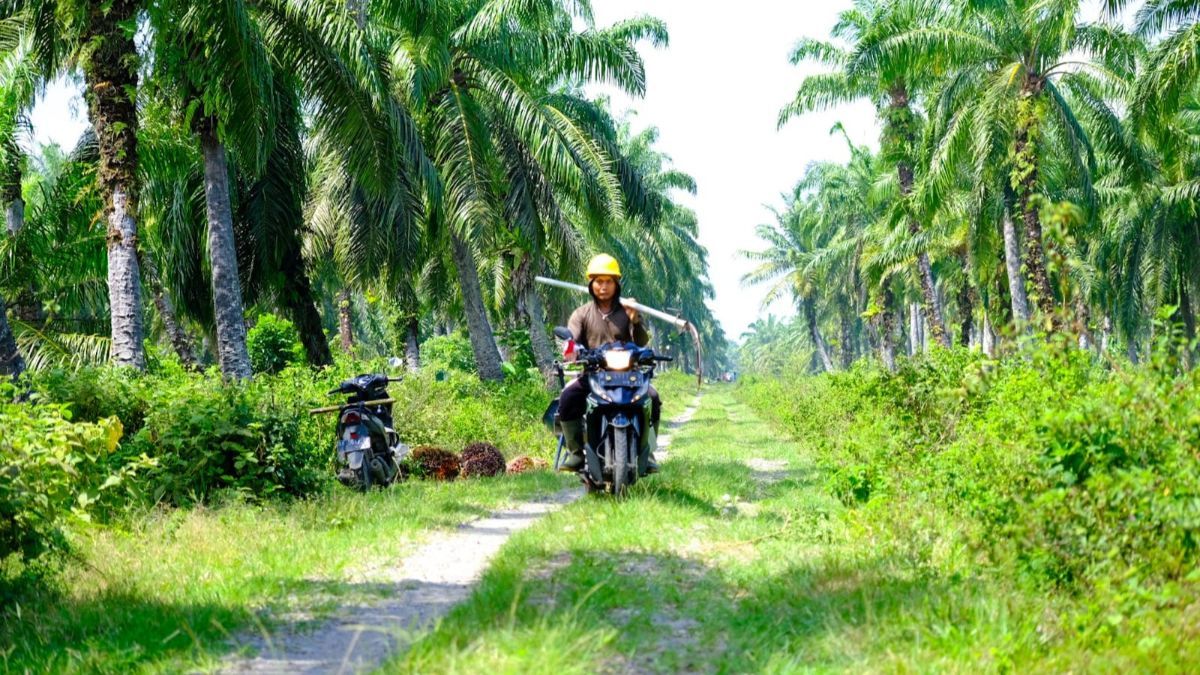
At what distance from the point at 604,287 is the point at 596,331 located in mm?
361

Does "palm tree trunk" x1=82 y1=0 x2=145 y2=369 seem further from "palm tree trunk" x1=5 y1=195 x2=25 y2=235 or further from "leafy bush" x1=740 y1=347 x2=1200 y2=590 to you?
"palm tree trunk" x1=5 y1=195 x2=25 y2=235

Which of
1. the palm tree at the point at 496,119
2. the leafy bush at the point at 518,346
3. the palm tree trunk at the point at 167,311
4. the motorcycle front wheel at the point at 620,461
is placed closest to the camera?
the motorcycle front wheel at the point at 620,461

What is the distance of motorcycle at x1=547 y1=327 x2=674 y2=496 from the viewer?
8062 millimetres

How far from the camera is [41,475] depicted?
5797 millimetres

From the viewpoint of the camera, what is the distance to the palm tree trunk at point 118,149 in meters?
10.8

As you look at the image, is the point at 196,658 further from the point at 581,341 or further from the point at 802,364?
the point at 802,364

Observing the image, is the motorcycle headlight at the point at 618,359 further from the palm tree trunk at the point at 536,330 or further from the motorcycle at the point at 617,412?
the palm tree trunk at the point at 536,330

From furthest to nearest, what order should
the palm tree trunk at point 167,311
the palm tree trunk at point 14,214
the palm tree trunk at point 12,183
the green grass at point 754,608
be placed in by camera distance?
the palm tree trunk at point 167,311 < the palm tree trunk at point 14,214 < the palm tree trunk at point 12,183 < the green grass at point 754,608

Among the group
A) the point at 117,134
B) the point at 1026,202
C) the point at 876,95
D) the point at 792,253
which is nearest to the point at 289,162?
→ the point at 117,134

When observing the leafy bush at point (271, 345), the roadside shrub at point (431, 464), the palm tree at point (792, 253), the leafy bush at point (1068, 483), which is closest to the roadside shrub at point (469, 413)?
the roadside shrub at point (431, 464)

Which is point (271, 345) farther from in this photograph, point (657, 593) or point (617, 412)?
point (657, 593)

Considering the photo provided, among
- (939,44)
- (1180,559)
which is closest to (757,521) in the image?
(1180,559)

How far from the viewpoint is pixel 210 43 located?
1125 cm

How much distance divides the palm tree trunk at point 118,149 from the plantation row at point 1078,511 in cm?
755
